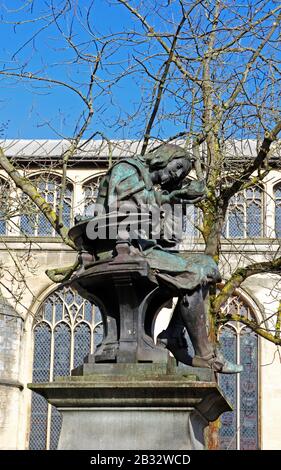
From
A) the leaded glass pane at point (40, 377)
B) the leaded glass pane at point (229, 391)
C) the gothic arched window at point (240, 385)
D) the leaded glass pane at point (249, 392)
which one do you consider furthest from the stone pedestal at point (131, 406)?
the leaded glass pane at point (40, 377)

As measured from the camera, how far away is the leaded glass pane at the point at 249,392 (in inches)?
1000

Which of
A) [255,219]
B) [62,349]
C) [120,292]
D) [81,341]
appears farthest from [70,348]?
[120,292]

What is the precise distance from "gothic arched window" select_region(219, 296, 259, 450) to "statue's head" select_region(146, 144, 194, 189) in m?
18.7

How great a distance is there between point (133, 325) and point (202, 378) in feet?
1.78

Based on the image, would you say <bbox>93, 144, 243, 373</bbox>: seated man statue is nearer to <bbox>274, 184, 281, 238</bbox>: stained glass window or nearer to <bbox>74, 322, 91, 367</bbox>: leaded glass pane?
<bbox>74, 322, 91, 367</bbox>: leaded glass pane

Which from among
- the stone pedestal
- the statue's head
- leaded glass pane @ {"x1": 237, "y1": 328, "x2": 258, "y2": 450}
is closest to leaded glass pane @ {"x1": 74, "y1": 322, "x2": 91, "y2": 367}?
leaded glass pane @ {"x1": 237, "y1": 328, "x2": 258, "y2": 450}

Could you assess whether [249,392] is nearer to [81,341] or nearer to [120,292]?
[81,341]

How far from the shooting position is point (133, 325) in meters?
5.97

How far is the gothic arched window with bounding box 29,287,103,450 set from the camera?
26016 mm

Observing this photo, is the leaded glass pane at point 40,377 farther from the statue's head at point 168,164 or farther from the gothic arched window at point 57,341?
the statue's head at point 168,164

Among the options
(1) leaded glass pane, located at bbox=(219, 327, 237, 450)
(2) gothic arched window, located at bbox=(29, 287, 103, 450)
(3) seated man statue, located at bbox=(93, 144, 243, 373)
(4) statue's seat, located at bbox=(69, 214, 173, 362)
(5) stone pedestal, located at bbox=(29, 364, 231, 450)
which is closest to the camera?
(5) stone pedestal, located at bbox=(29, 364, 231, 450)

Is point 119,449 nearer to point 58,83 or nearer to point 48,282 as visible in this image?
point 58,83

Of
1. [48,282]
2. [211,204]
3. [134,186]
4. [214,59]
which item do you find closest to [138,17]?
[214,59]

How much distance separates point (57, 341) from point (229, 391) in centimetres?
492
